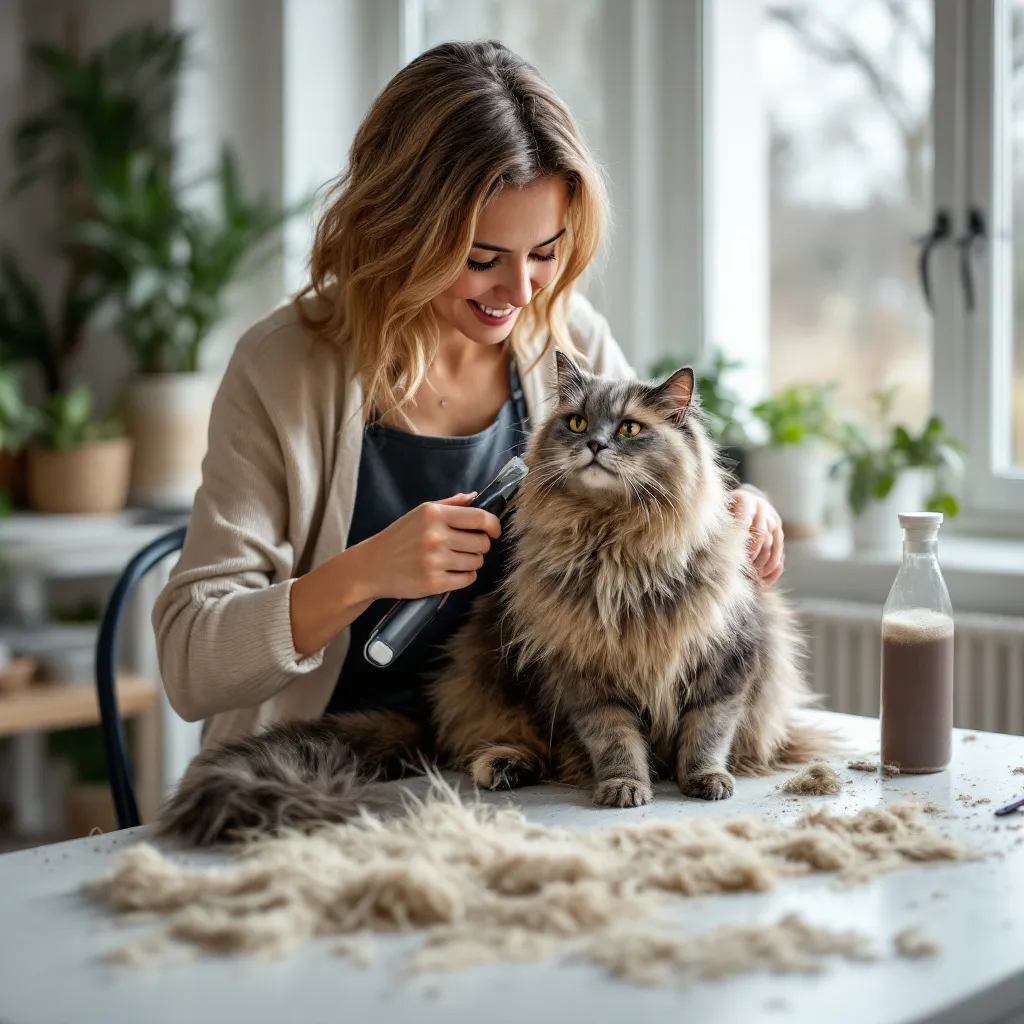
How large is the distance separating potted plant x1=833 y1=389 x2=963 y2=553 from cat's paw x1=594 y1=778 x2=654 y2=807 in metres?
1.35

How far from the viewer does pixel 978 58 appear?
2.35 meters

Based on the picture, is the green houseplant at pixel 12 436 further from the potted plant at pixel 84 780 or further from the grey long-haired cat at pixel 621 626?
the grey long-haired cat at pixel 621 626

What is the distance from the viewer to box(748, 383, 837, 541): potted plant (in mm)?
2510

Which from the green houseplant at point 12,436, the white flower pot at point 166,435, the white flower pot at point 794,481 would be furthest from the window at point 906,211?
the green houseplant at point 12,436

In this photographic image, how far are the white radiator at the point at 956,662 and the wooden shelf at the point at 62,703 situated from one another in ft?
4.95

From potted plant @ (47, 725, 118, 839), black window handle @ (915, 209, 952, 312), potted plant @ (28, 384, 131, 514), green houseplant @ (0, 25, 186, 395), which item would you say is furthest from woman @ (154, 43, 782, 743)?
green houseplant @ (0, 25, 186, 395)

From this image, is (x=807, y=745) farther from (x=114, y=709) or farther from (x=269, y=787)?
(x=114, y=709)

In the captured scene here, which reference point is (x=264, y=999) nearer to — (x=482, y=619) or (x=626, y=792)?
(x=626, y=792)

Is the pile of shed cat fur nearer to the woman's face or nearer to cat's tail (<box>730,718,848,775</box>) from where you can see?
cat's tail (<box>730,718,848,775</box>)

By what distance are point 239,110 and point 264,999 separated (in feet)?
9.77

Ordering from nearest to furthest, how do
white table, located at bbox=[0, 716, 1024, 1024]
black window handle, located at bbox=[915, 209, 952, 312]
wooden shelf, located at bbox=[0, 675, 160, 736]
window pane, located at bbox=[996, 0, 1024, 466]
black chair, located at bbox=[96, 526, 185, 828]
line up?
white table, located at bbox=[0, 716, 1024, 1024] → black chair, located at bbox=[96, 526, 185, 828] → window pane, located at bbox=[996, 0, 1024, 466] → black window handle, located at bbox=[915, 209, 952, 312] → wooden shelf, located at bbox=[0, 675, 160, 736]

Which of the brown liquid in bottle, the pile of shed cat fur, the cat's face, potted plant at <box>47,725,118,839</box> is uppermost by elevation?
the cat's face

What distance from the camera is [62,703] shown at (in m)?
2.77

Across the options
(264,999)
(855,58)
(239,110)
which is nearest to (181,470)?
(239,110)
